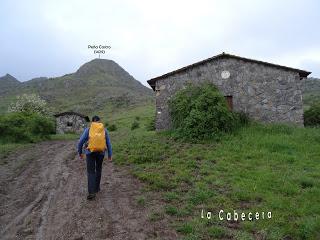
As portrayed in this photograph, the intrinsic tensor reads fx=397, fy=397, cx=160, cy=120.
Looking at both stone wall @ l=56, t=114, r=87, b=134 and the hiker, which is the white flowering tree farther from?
the hiker

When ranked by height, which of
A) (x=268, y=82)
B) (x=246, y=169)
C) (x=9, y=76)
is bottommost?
(x=246, y=169)

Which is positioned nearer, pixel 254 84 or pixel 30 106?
pixel 254 84

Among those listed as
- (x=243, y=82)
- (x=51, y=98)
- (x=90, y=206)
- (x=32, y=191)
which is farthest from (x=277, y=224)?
(x=51, y=98)

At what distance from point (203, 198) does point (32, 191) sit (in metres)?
4.87

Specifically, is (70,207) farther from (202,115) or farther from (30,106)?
(30,106)

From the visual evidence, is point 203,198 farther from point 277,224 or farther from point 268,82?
point 268,82

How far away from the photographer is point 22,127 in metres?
25.2

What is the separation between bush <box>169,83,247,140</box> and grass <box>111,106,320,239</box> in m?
0.68

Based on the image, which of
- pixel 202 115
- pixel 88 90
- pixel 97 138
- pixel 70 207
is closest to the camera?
pixel 70 207

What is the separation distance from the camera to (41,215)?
8.79 meters

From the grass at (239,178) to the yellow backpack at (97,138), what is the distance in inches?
71.5

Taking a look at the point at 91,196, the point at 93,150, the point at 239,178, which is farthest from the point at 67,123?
the point at 91,196

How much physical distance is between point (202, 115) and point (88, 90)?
326 feet

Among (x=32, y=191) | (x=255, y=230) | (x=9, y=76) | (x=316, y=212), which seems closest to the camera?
(x=255, y=230)
